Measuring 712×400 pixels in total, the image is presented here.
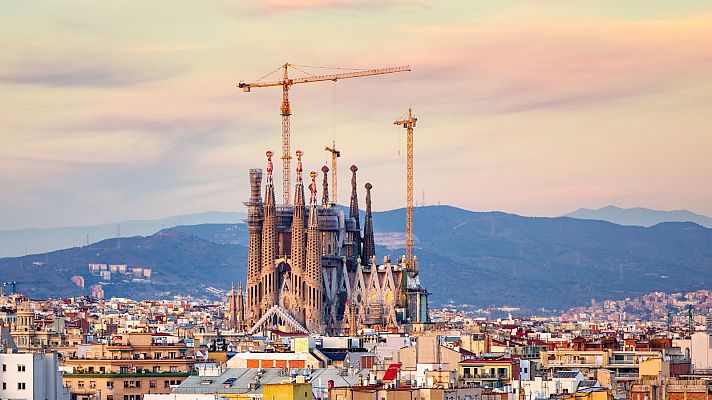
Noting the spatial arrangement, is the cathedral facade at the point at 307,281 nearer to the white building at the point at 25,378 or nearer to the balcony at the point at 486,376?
the balcony at the point at 486,376

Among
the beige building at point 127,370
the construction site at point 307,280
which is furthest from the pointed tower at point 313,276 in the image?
the beige building at point 127,370

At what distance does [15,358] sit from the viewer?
224ft

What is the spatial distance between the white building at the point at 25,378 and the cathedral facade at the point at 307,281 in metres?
115

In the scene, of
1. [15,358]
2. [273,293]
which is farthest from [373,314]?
[15,358]

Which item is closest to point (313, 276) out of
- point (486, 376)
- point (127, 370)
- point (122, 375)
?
point (127, 370)

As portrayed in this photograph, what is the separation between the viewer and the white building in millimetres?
67500

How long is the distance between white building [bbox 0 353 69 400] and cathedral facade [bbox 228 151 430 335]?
115259mm

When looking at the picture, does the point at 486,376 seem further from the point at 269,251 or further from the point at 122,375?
the point at 269,251

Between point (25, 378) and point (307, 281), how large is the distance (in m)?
122

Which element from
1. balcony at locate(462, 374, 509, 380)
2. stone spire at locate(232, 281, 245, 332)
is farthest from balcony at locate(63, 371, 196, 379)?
stone spire at locate(232, 281, 245, 332)

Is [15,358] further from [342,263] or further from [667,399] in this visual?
[342,263]

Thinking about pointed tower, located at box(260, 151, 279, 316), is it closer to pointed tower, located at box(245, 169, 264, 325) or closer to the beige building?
pointed tower, located at box(245, 169, 264, 325)

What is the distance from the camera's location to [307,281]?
621ft

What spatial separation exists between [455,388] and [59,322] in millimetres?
93430
